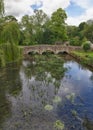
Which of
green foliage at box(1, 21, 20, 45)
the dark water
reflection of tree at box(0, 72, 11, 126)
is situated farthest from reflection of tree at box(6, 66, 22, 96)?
green foliage at box(1, 21, 20, 45)

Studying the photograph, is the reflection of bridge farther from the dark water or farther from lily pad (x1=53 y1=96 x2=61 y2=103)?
lily pad (x1=53 y1=96 x2=61 y2=103)

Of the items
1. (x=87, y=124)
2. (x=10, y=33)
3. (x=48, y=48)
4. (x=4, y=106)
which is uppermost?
(x=10, y=33)

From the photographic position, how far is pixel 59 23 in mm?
68625

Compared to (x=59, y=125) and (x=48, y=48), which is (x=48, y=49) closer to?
(x=48, y=48)

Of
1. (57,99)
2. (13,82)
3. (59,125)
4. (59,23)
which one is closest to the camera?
(59,125)

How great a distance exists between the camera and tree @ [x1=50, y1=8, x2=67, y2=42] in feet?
225

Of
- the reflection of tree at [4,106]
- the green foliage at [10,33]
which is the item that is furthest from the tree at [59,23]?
the reflection of tree at [4,106]

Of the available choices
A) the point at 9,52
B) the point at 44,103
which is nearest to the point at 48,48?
the point at 9,52

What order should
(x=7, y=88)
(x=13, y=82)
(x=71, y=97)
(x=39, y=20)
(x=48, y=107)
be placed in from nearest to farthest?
(x=48, y=107) → (x=71, y=97) → (x=7, y=88) → (x=13, y=82) → (x=39, y=20)

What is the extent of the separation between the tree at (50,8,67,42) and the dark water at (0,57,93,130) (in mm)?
41414

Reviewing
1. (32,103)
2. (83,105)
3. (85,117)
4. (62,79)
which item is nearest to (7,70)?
(62,79)

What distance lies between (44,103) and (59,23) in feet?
173

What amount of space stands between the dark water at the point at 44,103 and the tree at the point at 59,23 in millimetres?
41414

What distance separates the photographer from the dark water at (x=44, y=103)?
15031 mm
